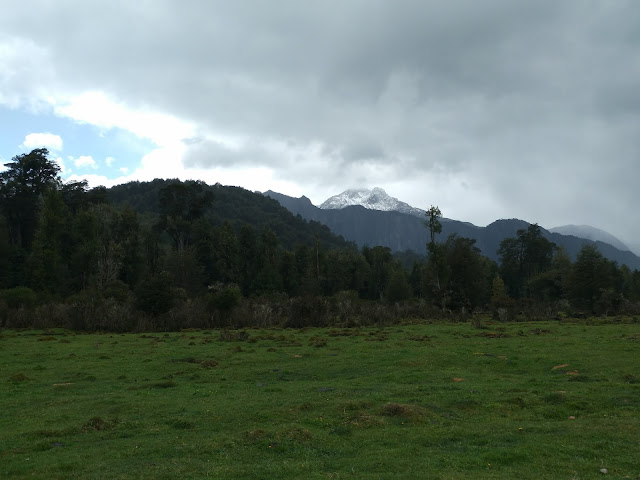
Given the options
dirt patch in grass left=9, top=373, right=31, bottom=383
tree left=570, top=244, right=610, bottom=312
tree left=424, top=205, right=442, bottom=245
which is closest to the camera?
dirt patch in grass left=9, top=373, right=31, bottom=383

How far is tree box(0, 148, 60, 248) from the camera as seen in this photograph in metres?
83.4

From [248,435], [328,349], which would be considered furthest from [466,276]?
[248,435]

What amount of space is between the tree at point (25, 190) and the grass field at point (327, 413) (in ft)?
228

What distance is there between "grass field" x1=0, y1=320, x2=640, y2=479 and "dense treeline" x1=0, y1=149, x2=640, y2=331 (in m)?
20.4

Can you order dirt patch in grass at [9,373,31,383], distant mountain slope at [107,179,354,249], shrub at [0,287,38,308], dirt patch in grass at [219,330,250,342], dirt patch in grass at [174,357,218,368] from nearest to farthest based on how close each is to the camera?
1. dirt patch in grass at [9,373,31,383]
2. dirt patch in grass at [174,357,218,368]
3. dirt patch in grass at [219,330,250,342]
4. shrub at [0,287,38,308]
5. distant mountain slope at [107,179,354,249]

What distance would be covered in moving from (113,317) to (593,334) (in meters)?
39.4

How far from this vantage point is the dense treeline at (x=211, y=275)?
46625 millimetres

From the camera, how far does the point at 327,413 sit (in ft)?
43.2

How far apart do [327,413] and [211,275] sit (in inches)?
3204

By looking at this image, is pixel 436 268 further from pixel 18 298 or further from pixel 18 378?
pixel 18 378

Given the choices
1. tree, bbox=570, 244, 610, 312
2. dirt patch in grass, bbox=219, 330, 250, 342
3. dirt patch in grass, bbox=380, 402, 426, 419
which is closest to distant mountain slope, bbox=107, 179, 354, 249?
tree, bbox=570, 244, 610, 312

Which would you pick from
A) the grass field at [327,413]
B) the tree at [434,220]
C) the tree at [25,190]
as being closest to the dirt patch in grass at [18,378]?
the grass field at [327,413]

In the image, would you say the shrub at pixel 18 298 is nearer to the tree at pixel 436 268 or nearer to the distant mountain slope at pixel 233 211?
the tree at pixel 436 268

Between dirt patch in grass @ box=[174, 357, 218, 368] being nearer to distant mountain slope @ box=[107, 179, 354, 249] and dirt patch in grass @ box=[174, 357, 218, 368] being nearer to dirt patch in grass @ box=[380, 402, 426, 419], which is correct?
dirt patch in grass @ box=[380, 402, 426, 419]
